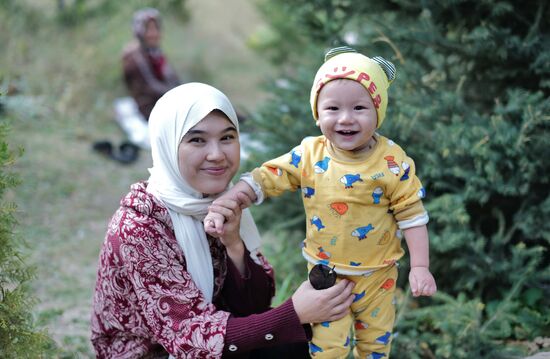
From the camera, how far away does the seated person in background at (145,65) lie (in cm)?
786

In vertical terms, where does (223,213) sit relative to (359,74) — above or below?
below

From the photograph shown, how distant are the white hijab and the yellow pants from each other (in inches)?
15.7

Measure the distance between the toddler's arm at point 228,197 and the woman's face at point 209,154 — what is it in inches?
2.8

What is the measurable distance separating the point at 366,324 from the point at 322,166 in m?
0.60

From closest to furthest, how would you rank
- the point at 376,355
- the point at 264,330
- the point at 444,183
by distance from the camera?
the point at 264,330 < the point at 376,355 < the point at 444,183

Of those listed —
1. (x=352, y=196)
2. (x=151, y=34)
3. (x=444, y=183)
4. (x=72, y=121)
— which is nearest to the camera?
(x=352, y=196)

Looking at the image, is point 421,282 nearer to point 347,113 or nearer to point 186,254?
point 347,113

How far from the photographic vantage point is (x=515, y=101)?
10.8 ft

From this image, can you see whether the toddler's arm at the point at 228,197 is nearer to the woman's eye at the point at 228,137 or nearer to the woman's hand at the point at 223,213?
the woman's hand at the point at 223,213

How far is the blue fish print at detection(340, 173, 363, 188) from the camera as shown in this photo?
2.20 metres

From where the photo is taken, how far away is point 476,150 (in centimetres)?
326

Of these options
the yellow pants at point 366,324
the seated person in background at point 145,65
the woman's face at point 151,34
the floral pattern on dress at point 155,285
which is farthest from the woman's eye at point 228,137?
the woman's face at point 151,34

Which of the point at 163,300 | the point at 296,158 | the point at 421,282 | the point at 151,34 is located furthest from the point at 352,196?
the point at 151,34

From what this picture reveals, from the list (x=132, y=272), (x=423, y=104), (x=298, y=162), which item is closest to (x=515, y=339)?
(x=423, y=104)
